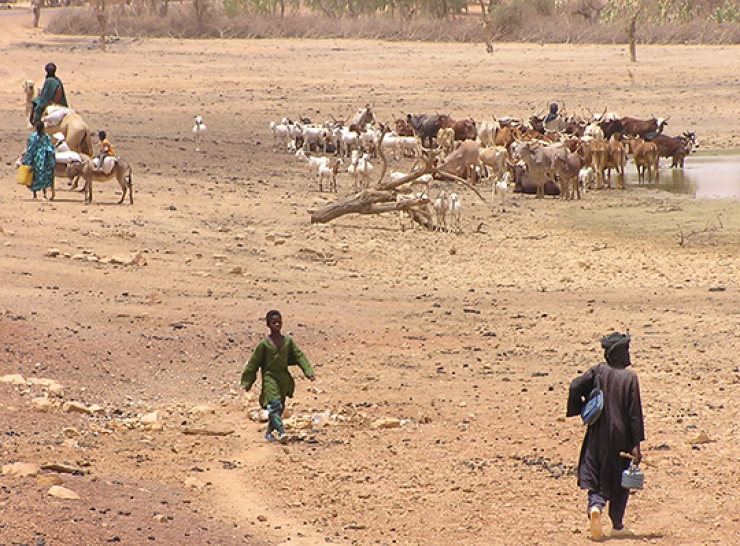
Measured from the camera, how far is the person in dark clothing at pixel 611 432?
680 cm

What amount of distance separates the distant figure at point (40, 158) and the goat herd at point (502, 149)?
18.2ft

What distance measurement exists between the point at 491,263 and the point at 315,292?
348 centimetres

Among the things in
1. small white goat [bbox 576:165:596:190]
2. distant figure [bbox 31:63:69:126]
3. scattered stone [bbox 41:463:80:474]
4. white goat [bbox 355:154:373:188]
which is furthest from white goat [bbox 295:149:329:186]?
scattered stone [bbox 41:463:80:474]

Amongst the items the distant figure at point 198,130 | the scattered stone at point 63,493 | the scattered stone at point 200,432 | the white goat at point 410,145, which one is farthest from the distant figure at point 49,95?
the scattered stone at point 63,493

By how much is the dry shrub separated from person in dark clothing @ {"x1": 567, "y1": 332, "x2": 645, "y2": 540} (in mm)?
45303

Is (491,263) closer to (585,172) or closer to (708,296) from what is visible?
(708,296)

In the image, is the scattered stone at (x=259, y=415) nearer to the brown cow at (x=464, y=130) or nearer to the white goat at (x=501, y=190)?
the white goat at (x=501, y=190)

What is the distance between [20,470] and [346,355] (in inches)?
174

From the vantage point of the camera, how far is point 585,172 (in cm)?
2362

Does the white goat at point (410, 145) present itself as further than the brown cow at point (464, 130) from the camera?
No

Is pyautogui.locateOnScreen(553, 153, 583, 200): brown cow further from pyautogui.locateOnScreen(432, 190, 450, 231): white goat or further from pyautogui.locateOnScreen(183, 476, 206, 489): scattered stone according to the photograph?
pyautogui.locateOnScreen(183, 476, 206, 489): scattered stone

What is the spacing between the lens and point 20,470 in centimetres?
709

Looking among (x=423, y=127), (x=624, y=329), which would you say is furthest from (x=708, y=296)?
(x=423, y=127)

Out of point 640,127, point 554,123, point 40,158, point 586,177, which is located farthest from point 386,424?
point 640,127
